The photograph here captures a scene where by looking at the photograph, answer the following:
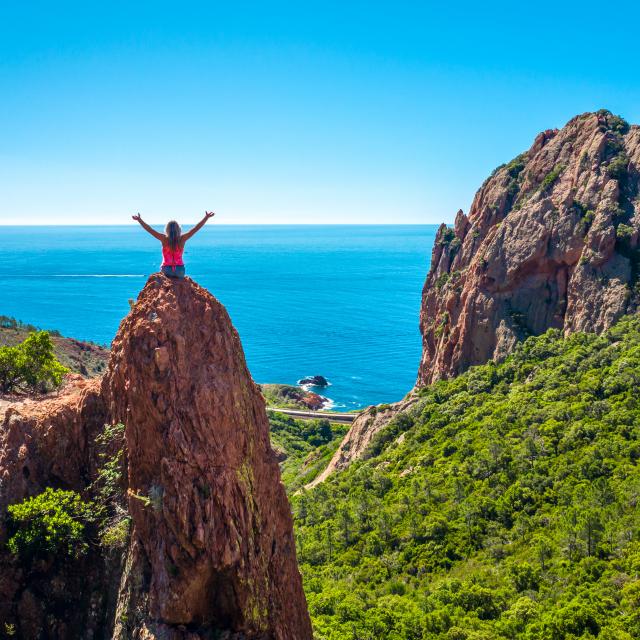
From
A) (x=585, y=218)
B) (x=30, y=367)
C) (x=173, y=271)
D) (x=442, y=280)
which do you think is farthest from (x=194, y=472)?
(x=442, y=280)

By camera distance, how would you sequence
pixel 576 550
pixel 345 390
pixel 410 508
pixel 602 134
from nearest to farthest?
pixel 576 550 < pixel 410 508 < pixel 602 134 < pixel 345 390

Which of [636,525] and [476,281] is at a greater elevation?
[476,281]

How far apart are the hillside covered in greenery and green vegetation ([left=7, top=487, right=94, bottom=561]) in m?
15.3

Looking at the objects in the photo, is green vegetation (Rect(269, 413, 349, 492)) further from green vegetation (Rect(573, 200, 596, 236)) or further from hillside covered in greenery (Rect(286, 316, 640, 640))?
green vegetation (Rect(573, 200, 596, 236))

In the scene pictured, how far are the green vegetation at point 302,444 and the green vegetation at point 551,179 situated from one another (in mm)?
39339

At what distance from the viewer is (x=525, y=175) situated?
247 feet

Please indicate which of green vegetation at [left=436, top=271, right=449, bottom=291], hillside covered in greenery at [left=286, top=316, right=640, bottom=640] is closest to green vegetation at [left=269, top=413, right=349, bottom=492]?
hillside covered in greenery at [left=286, top=316, right=640, bottom=640]

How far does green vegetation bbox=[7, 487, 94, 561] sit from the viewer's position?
16.3 meters

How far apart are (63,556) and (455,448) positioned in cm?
4004

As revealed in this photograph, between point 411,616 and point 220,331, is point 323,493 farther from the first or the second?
point 220,331

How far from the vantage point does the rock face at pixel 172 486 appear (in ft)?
49.2

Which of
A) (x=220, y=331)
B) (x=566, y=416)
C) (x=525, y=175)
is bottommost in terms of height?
(x=566, y=416)

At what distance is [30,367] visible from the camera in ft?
84.9


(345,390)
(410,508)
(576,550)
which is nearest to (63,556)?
(576,550)
